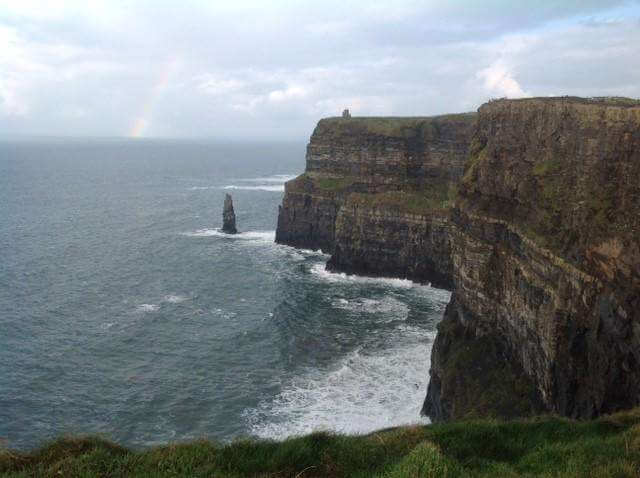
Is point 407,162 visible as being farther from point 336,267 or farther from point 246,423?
point 246,423

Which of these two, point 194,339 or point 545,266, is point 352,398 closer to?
point 194,339

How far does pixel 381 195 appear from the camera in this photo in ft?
257

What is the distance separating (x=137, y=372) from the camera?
43531 millimetres

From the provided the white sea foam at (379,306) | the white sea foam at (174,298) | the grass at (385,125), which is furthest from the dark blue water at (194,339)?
the grass at (385,125)

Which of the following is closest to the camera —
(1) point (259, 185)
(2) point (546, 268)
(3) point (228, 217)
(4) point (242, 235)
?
(2) point (546, 268)

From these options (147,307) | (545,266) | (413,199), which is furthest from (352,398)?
(413,199)

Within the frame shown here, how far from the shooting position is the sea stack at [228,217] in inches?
3745

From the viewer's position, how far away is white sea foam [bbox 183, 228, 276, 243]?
9375 cm

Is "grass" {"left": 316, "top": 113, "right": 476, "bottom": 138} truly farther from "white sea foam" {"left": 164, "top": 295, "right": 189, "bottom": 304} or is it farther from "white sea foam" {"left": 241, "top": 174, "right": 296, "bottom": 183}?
"white sea foam" {"left": 241, "top": 174, "right": 296, "bottom": 183}

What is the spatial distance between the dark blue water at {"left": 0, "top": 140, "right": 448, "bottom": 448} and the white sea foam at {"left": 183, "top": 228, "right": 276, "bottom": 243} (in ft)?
2.69

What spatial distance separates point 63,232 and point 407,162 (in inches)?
2171

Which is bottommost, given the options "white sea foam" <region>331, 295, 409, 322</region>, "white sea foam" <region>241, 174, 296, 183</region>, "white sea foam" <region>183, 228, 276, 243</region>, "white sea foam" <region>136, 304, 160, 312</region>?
"white sea foam" <region>331, 295, 409, 322</region>

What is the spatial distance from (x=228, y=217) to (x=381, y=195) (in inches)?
1143

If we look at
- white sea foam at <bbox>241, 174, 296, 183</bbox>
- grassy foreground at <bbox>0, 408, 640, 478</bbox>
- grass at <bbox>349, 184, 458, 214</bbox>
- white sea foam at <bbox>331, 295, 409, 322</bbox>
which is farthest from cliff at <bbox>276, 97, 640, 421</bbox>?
white sea foam at <bbox>241, 174, 296, 183</bbox>
